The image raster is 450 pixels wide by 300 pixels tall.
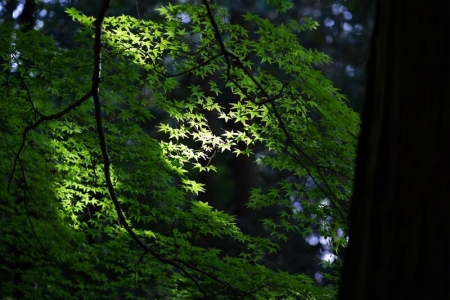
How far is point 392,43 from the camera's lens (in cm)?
181

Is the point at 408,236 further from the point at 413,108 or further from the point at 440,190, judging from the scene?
the point at 413,108

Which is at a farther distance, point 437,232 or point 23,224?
point 23,224

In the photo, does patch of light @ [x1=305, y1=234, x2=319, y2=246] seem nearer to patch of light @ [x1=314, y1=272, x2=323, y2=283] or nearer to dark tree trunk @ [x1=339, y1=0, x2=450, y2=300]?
patch of light @ [x1=314, y1=272, x2=323, y2=283]

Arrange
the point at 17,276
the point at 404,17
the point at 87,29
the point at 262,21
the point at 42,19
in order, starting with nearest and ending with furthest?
the point at 404,17
the point at 262,21
the point at 87,29
the point at 17,276
the point at 42,19

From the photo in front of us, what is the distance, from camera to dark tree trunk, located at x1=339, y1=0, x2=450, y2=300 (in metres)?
1.64

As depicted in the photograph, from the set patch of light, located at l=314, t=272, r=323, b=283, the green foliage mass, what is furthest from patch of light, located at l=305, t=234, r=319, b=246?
the green foliage mass

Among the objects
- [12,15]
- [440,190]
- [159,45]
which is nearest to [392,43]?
[440,190]

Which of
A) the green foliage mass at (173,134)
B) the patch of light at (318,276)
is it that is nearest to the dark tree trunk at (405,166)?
the green foliage mass at (173,134)

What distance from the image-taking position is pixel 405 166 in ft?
5.60

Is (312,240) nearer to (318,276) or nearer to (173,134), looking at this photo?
(318,276)

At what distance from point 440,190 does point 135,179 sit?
411 centimetres

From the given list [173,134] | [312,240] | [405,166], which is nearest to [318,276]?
[312,240]

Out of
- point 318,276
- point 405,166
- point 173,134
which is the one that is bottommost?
point 405,166

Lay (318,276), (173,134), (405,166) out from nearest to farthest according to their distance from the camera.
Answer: (405,166)
(173,134)
(318,276)
